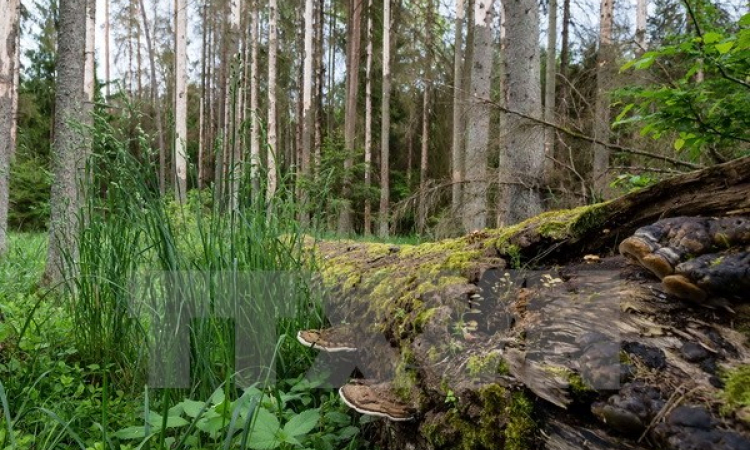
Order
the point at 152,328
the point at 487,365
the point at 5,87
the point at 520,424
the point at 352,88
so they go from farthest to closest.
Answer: the point at 352,88, the point at 5,87, the point at 152,328, the point at 487,365, the point at 520,424

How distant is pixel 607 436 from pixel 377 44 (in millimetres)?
15920

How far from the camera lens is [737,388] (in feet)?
2.57

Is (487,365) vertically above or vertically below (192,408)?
above

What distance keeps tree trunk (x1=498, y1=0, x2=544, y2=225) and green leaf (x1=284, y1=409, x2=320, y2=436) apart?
2953mm

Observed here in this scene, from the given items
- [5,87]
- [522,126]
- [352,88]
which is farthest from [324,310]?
[352,88]

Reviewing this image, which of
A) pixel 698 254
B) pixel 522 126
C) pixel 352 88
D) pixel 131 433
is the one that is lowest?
pixel 131 433

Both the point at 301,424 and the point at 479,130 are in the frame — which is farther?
the point at 479,130

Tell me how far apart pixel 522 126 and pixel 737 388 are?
3043mm

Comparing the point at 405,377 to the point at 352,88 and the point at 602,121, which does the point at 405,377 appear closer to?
the point at 602,121

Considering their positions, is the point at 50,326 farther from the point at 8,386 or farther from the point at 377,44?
the point at 377,44

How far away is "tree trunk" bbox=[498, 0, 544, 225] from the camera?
390 cm

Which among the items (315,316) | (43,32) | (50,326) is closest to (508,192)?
(315,316)

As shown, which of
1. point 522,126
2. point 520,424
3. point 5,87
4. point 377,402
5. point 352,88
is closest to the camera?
point 520,424

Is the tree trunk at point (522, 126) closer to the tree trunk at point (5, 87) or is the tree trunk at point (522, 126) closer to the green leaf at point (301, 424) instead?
the green leaf at point (301, 424)
